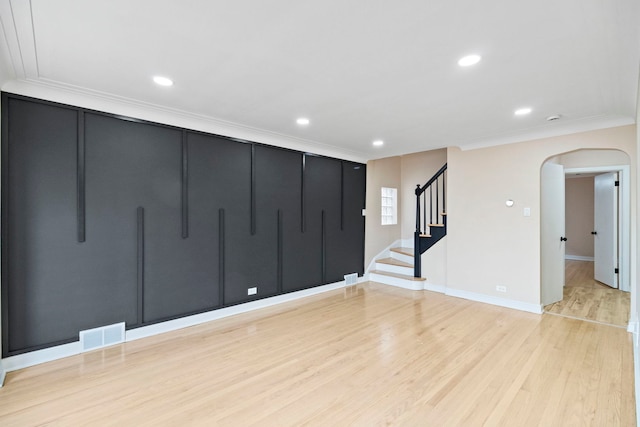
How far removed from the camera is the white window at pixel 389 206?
6.88 metres

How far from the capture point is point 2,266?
2.56 meters

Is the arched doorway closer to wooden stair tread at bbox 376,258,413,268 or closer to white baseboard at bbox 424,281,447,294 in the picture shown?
white baseboard at bbox 424,281,447,294

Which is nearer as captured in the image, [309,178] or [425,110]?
[425,110]

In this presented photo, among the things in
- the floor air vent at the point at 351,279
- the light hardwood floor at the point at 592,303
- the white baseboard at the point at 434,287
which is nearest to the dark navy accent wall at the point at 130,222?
the floor air vent at the point at 351,279

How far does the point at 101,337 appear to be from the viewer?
3076mm

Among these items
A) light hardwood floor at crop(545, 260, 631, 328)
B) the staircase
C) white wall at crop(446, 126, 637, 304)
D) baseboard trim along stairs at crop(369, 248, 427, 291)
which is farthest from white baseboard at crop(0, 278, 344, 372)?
light hardwood floor at crop(545, 260, 631, 328)

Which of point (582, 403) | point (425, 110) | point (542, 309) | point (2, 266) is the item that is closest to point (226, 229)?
point (2, 266)

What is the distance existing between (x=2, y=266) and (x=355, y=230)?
189 inches

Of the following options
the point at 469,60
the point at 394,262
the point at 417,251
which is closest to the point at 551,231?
the point at 417,251

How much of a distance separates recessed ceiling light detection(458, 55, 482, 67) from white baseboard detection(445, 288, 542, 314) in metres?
3.63

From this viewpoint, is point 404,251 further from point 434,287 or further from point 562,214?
point 562,214

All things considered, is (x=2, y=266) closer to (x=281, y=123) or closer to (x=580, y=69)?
(x=281, y=123)

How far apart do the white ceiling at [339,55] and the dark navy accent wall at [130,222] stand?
458 mm

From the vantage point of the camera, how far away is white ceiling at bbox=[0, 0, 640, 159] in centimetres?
175
